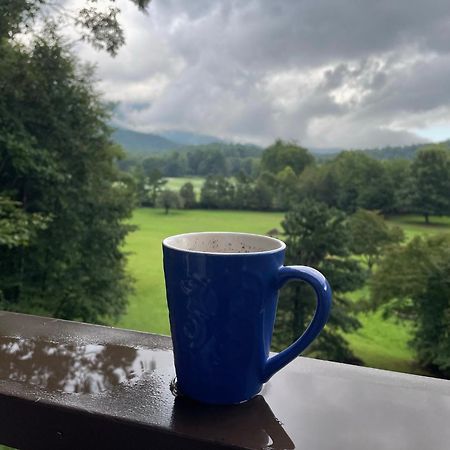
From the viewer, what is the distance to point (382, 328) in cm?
791

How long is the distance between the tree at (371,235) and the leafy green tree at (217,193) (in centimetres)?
212

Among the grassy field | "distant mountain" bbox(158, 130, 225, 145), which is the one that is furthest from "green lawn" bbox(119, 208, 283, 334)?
"distant mountain" bbox(158, 130, 225, 145)

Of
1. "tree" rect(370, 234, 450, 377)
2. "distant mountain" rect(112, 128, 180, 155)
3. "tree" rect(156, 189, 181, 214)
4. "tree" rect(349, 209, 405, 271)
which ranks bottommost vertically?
"tree" rect(370, 234, 450, 377)

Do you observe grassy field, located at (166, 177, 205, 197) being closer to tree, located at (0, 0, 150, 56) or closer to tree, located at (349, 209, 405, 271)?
tree, located at (349, 209, 405, 271)

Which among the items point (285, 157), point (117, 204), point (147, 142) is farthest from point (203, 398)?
point (147, 142)

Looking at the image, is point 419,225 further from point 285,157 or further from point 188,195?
point 285,157

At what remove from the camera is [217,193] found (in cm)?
703

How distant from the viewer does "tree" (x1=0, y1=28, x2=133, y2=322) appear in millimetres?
4492

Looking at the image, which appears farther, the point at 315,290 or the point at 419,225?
the point at 419,225

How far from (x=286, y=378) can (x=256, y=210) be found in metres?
7.15

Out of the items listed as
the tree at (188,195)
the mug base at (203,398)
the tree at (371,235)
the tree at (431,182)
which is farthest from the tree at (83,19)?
the tree at (371,235)

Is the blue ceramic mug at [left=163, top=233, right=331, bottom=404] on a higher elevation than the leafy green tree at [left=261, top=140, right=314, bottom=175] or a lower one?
lower

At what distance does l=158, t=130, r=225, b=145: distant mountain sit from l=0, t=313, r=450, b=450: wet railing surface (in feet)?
25.3

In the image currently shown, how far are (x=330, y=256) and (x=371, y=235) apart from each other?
3.13 feet
